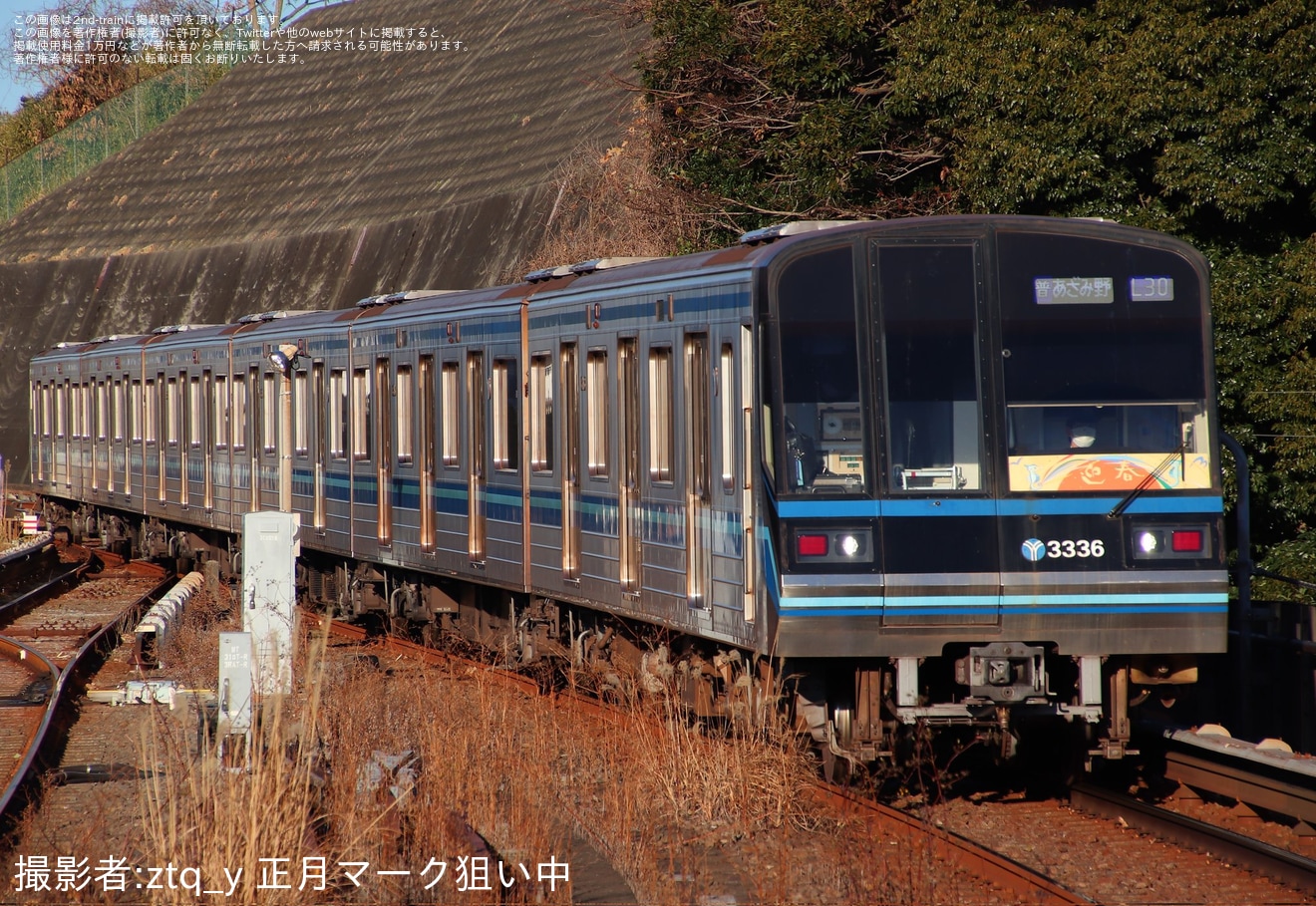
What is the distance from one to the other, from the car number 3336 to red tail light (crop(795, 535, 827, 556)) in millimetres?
1030

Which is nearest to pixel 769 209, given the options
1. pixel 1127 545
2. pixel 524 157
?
pixel 1127 545

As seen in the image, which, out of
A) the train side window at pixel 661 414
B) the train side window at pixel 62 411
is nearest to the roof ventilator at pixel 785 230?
the train side window at pixel 661 414

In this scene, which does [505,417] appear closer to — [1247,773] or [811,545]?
[811,545]

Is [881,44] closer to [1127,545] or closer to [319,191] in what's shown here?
[1127,545]

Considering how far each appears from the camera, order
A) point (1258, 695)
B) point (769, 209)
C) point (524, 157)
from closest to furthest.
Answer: point (1258, 695) → point (769, 209) → point (524, 157)

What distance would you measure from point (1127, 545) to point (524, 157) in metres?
34.7

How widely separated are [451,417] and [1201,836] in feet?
24.9

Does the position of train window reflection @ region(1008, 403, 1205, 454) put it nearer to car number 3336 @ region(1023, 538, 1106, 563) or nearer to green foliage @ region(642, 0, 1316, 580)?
car number 3336 @ region(1023, 538, 1106, 563)

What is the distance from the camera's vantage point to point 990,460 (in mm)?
8375

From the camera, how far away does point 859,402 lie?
835cm

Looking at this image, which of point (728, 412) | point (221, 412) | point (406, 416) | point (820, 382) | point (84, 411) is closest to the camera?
point (820, 382)

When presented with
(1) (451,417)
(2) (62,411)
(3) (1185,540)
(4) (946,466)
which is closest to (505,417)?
(1) (451,417)

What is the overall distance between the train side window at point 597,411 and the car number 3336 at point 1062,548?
3486 millimetres

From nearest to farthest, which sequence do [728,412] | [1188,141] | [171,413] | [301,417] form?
[728,412] < [1188,141] < [301,417] < [171,413]
